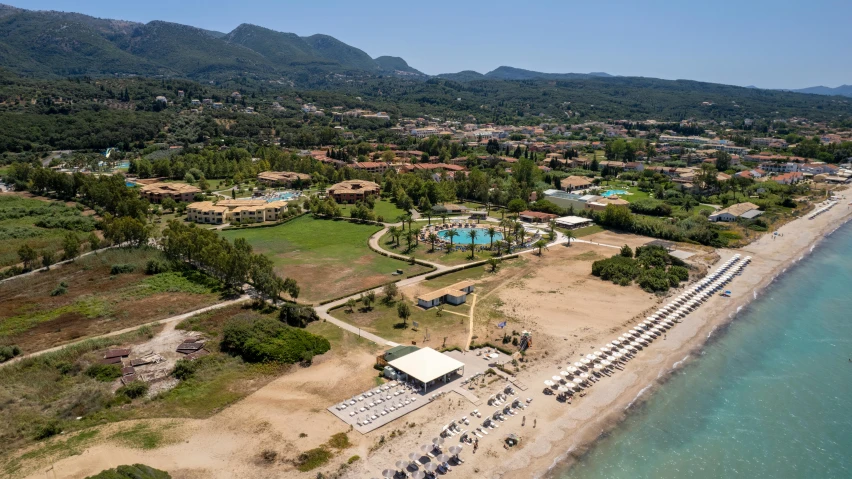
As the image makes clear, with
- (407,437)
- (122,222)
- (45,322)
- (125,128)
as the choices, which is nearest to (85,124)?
(125,128)

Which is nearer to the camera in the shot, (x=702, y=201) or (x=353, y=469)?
(x=353, y=469)

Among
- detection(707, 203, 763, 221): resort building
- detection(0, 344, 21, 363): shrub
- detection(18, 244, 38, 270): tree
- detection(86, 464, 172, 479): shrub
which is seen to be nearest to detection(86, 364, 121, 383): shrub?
detection(0, 344, 21, 363): shrub

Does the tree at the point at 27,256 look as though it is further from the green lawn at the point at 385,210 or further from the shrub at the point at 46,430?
the green lawn at the point at 385,210

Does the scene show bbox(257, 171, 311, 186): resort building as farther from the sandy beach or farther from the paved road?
the sandy beach

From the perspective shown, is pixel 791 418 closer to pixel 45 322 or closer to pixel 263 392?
pixel 263 392

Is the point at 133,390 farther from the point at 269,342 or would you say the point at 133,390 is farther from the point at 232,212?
the point at 232,212

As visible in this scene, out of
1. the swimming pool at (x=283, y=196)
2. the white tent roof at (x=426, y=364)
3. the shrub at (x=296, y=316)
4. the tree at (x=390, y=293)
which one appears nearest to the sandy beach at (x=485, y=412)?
the white tent roof at (x=426, y=364)
